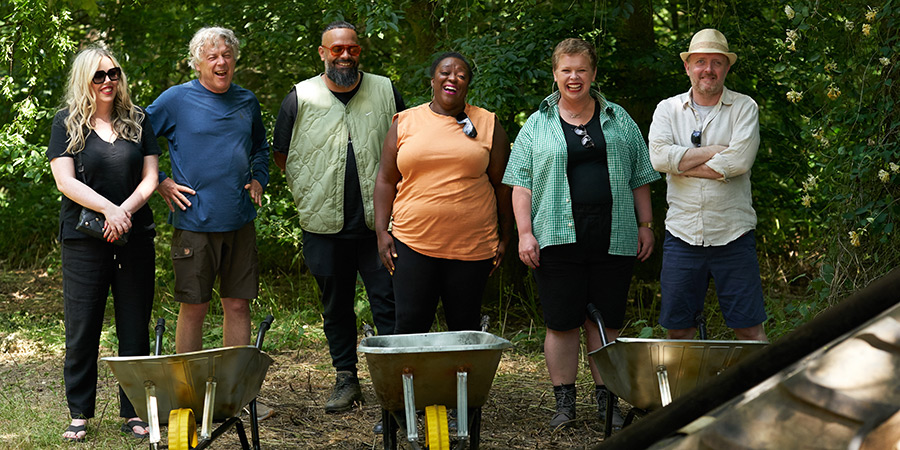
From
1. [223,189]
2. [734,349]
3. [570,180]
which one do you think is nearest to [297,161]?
[223,189]

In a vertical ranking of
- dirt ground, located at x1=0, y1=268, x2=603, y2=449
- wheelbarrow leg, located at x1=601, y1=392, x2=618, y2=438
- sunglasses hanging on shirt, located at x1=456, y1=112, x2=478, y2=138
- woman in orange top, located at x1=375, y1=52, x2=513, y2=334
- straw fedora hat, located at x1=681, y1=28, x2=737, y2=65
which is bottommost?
dirt ground, located at x1=0, y1=268, x2=603, y2=449

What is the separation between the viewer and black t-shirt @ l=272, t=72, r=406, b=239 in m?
4.43

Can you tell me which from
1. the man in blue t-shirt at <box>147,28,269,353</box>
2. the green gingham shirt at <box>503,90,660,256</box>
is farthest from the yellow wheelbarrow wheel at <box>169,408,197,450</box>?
the green gingham shirt at <box>503,90,660,256</box>

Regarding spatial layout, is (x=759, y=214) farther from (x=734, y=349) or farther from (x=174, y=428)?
(x=174, y=428)

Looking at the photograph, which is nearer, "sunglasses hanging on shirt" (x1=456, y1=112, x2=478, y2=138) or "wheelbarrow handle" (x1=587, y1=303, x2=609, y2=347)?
"wheelbarrow handle" (x1=587, y1=303, x2=609, y2=347)

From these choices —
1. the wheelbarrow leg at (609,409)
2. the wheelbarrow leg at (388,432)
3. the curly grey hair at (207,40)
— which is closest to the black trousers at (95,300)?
the curly grey hair at (207,40)

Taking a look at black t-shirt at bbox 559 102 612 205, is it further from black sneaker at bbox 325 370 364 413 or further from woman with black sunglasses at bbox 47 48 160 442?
woman with black sunglasses at bbox 47 48 160 442

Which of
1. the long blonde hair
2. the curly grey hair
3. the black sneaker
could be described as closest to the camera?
the long blonde hair

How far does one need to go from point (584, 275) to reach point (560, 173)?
1.71 feet

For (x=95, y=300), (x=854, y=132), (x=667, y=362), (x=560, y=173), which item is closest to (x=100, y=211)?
(x=95, y=300)

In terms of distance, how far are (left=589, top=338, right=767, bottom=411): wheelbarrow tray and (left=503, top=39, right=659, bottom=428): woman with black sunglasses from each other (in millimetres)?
997

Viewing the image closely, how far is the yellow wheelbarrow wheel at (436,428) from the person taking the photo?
3.17 meters

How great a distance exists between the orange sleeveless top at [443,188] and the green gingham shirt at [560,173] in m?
0.20

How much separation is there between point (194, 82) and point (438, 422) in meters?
2.25
